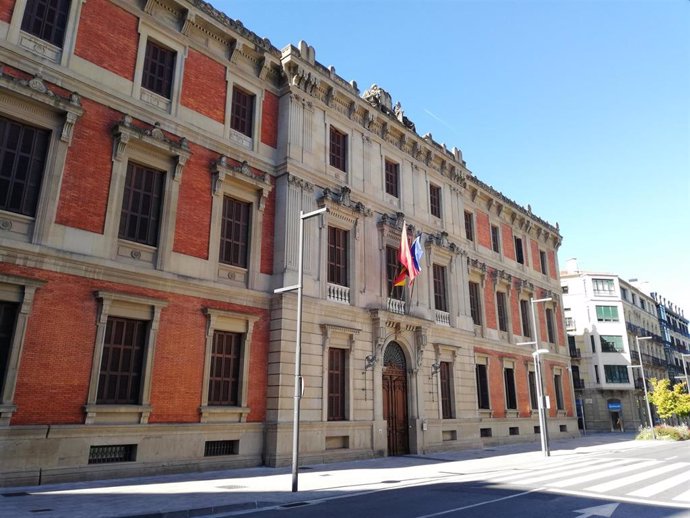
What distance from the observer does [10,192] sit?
40.3ft

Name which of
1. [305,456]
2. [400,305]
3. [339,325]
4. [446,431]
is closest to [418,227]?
[400,305]

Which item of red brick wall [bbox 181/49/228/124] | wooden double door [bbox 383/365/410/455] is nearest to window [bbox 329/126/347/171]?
red brick wall [bbox 181/49/228/124]

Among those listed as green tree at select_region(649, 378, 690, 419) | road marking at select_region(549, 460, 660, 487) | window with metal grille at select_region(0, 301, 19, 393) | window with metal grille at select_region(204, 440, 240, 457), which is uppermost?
window with metal grille at select_region(0, 301, 19, 393)

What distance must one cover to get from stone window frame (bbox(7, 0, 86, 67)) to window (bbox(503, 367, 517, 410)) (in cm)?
2683

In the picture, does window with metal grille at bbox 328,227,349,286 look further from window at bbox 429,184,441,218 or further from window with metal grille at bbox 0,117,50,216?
window with metal grille at bbox 0,117,50,216

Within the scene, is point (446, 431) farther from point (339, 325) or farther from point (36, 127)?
point (36, 127)

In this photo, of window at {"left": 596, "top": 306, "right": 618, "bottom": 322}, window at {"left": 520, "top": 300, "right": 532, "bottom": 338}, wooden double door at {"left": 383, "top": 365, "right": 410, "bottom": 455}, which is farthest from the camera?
window at {"left": 596, "top": 306, "right": 618, "bottom": 322}

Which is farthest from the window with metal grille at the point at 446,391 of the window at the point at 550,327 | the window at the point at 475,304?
the window at the point at 550,327

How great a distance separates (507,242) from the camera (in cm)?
3372

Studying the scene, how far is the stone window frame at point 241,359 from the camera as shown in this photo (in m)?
15.0

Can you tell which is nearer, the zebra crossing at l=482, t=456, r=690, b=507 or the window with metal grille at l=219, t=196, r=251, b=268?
the zebra crossing at l=482, t=456, r=690, b=507

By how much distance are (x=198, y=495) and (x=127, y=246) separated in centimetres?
732

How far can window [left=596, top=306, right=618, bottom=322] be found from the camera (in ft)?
181

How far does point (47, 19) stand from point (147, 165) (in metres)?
4.62
